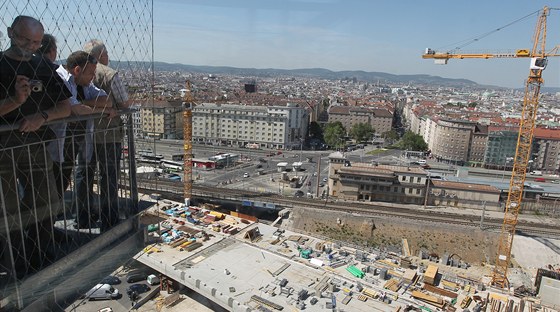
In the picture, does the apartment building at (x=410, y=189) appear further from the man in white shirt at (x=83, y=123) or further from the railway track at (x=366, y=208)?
the man in white shirt at (x=83, y=123)

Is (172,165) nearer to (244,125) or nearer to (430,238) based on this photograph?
(244,125)

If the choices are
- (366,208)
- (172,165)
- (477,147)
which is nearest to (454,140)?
(477,147)

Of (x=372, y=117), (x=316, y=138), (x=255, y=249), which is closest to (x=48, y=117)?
(x=255, y=249)

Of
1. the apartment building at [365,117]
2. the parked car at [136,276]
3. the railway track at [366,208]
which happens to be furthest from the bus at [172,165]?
the apartment building at [365,117]

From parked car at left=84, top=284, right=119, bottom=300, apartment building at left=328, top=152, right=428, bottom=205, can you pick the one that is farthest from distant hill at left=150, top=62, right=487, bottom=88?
parked car at left=84, top=284, right=119, bottom=300

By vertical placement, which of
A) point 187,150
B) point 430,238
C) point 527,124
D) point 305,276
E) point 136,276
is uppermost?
point 527,124

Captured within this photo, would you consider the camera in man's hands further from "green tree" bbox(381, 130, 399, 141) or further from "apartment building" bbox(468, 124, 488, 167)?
"green tree" bbox(381, 130, 399, 141)
